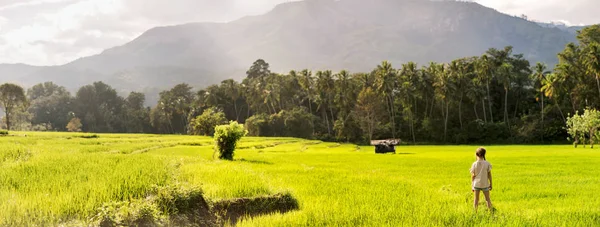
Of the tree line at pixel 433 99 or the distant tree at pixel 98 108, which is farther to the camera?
the distant tree at pixel 98 108

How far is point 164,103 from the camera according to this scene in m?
115

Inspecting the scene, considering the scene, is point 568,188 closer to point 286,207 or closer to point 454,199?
point 454,199

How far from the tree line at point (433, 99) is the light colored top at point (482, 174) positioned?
65505mm

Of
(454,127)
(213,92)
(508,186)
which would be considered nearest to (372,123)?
(454,127)

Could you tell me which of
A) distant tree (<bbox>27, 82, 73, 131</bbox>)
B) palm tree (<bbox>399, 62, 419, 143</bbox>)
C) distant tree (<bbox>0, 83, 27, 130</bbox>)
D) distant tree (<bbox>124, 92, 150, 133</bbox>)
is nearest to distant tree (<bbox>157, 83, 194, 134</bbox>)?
distant tree (<bbox>124, 92, 150, 133</bbox>)

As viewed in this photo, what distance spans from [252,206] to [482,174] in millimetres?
5635

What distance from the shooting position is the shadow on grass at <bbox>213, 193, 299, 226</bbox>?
9.53m

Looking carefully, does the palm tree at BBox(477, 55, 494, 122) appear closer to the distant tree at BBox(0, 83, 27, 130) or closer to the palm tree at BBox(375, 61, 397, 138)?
the palm tree at BBox(375, 61, 397, 138)

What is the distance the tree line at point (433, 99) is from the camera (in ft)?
244

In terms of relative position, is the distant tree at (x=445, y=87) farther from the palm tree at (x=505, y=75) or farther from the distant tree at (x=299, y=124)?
the distant tree at (x=299, y=124)

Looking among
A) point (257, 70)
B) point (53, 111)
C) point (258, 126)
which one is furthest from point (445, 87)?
point (53, 111)

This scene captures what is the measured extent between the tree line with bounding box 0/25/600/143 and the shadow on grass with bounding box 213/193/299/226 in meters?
67.9

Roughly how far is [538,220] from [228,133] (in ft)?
69.0

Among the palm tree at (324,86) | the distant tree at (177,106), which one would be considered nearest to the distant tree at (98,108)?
the distant tree at (177,106)
